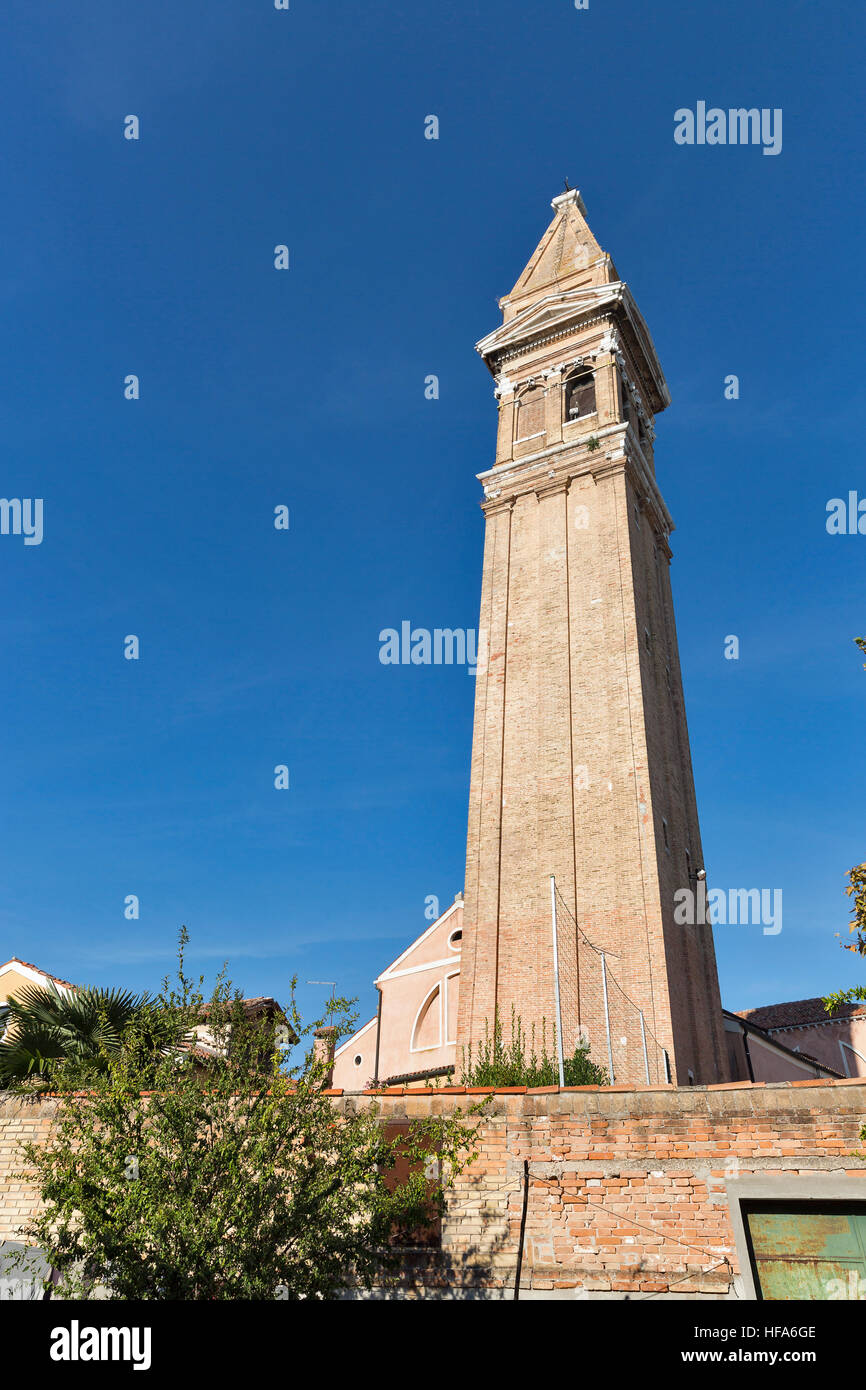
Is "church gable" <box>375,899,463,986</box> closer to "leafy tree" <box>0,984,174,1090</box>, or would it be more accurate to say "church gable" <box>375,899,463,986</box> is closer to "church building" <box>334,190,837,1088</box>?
"church building" <box>334,190,837,1088</box>

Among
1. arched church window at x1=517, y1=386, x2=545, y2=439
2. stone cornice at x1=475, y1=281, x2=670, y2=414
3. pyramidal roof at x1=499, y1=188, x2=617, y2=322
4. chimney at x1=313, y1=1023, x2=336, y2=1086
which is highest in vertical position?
pyramidal roof at x1=499, y1=188, x2=617, y2=322

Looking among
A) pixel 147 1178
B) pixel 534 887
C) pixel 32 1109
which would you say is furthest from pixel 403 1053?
pixel 147 1178

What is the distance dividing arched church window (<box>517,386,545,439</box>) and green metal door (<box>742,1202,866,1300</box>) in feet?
79.6

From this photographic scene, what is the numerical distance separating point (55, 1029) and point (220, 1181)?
20.7 feet

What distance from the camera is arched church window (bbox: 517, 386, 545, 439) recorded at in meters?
29.2

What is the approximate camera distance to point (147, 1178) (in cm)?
712

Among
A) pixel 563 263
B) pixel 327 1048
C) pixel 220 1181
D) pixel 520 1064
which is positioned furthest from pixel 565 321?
pixel 220 1181

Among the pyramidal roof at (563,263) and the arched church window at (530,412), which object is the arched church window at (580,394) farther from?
the pyramidal roof at (563,263)

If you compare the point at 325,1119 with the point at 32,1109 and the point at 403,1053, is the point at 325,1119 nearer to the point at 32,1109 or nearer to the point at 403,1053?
the point at 32,1109

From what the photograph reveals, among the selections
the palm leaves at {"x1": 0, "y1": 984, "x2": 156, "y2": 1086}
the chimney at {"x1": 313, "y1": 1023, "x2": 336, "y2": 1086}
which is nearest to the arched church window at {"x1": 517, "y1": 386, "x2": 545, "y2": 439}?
the palm leaves at {"x1": 0, "y1": 984, "x2": 156, "y2": 1086}

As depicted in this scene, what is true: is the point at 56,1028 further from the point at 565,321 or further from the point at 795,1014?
the point at 795,1014

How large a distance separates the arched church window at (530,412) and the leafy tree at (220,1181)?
24252 mm

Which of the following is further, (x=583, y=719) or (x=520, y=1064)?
(x=583, y=719)

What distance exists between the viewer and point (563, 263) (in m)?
32.8
